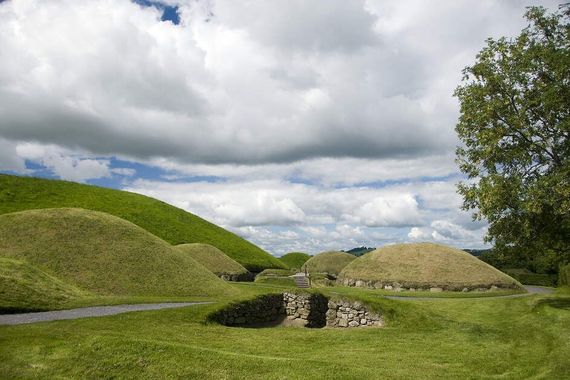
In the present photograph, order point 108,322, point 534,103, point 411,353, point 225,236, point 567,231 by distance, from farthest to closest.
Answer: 1. point 225,236
2. point 567,231
3. point 534,103
4. point 108,322
5. point 411,353

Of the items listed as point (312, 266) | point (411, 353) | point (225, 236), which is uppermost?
point (225, 236)

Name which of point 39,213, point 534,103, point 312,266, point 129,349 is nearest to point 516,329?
point 534,103

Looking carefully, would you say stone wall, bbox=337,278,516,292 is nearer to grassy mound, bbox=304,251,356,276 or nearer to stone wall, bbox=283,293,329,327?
grassy mound, bbox=304,251,356,276

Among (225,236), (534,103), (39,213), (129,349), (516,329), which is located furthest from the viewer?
(225,236)

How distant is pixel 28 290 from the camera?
26703mm

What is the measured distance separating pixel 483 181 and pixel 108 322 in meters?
23.3

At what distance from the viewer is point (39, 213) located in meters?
43.4

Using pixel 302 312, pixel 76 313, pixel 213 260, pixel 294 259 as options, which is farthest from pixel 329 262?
pixel 76 313

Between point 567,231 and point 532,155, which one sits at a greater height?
point 532,155

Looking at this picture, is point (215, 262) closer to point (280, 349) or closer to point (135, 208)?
point (135, 208)

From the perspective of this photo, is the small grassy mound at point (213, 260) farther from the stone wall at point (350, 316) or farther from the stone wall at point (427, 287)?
the stone wall at point (350, 316)

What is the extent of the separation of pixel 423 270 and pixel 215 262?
31.2 metres

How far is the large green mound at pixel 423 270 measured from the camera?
5912cm

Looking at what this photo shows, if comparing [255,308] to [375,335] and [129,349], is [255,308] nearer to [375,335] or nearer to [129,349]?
[375,335]
